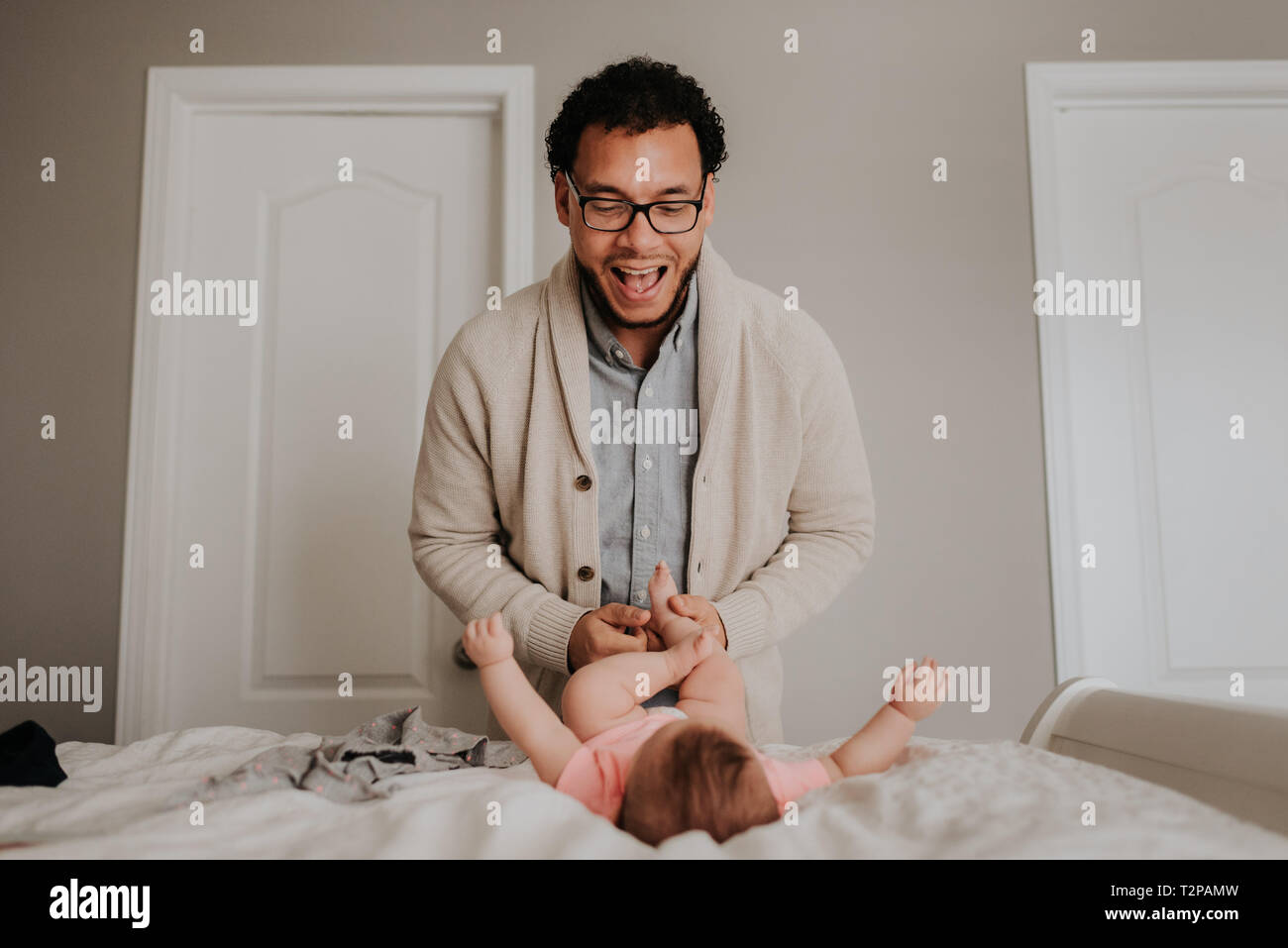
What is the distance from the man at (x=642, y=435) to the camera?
133 cm

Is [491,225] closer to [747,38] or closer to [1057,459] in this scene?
[747,38]

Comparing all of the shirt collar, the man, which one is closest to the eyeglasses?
the man

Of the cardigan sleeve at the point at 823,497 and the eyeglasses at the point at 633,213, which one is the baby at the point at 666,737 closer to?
the cardigan sleeve at the point at 823,497

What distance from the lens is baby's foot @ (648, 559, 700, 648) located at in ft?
3.87

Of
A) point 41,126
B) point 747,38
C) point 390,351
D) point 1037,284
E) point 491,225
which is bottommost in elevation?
point 390,351

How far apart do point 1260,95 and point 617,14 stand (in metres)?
1.72

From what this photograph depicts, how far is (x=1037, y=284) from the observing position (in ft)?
7.17

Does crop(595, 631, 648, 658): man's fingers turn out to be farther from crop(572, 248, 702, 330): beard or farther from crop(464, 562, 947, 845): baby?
crop(572, 248, 702, 330): beard

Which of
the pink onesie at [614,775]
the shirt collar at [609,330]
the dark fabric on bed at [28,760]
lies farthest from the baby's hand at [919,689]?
the dark fabric on bed at [28,760]

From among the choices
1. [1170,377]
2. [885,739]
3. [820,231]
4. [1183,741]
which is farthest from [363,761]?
[1170,377]

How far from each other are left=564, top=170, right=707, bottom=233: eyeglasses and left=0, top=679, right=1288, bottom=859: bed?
2.64 ft

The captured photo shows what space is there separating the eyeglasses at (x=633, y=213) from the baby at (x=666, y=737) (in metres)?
0.53

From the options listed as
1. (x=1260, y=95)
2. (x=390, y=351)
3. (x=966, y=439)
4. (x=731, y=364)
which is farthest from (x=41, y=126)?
(x=1260, y=95)

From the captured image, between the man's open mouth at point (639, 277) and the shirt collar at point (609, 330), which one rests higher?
the man's open mouth at point (639, 277)
